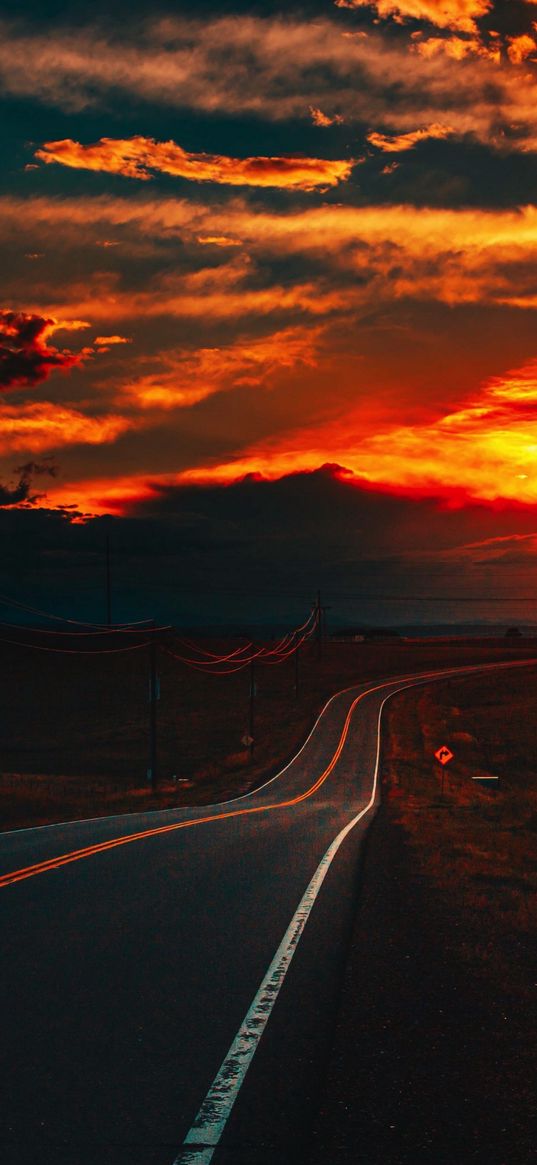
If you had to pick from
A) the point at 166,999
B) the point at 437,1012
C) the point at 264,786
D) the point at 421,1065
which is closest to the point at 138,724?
the point at 264,786

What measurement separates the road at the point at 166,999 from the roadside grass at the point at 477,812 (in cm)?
155

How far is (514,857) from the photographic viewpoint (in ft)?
59.2

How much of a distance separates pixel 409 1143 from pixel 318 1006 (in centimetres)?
239

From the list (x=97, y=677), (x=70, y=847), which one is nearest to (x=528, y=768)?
(x=70, y=847)

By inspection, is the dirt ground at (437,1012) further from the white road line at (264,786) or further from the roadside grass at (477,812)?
the white road line at (264,786)

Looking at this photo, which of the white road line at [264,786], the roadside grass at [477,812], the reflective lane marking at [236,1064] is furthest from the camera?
the white road line at [264,786]

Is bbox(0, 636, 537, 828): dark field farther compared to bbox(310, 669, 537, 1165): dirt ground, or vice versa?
bbox(0, 636, 537, 828): dark field

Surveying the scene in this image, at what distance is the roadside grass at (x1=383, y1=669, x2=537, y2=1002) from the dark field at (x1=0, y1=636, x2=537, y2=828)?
353 inches

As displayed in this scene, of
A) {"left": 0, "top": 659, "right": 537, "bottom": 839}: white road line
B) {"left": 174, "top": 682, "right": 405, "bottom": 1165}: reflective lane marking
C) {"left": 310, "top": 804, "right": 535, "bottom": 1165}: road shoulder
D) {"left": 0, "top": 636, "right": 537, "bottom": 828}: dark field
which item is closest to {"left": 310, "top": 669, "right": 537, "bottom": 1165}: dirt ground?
{"left": 310, "top": 804, "right": 535, "bottom": 1165}: road shoulder

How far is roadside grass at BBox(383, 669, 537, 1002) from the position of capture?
422 inches

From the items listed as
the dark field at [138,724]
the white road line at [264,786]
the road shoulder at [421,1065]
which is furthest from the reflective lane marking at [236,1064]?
the dark field at [138,724]

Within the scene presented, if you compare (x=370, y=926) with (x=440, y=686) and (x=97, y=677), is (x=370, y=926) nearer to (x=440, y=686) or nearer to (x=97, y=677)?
(x=440, y=686)

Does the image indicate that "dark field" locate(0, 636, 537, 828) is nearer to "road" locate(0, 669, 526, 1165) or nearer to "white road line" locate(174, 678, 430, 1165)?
"road" locate(0, 669, 526, 1165)

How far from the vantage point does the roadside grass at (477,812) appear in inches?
422
